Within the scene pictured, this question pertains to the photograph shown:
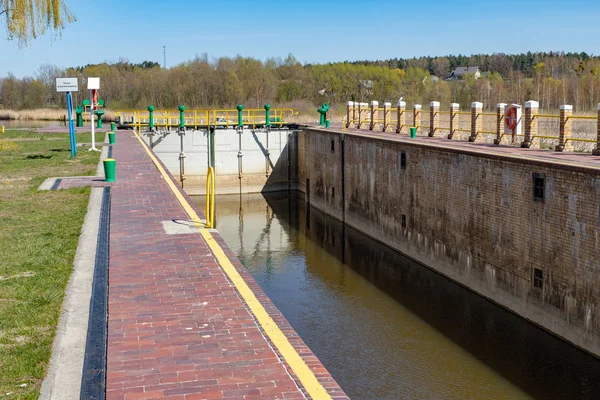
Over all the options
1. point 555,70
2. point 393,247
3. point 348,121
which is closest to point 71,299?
point 393,247

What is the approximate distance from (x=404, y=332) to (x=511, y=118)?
8.80 meters

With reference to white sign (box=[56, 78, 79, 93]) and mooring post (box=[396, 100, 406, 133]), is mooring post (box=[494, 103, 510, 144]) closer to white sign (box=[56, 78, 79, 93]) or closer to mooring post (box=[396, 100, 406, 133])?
mooring post (box=[396, 100, 406, 133])

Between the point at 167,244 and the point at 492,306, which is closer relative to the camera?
the point at 167,244

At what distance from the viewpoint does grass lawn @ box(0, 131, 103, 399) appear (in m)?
7.24

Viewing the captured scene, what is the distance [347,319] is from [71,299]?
865 cm

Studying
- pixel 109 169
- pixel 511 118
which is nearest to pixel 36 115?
pixel 109 169

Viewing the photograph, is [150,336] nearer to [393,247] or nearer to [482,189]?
[482,189]

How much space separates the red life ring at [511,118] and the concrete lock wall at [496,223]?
102 inches

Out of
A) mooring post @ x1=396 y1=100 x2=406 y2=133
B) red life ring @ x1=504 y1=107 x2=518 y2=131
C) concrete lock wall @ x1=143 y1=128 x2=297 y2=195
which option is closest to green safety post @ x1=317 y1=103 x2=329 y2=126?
concrete lock wall @ x1=143 y1=128 x2=297 y2=195

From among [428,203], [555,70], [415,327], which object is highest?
[555,70]

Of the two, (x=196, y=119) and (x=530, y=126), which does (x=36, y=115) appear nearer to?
(x=196, y=119)

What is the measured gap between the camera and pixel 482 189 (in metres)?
18.4

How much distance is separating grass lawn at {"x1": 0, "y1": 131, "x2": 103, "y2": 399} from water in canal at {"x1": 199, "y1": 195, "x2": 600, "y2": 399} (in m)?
5.43

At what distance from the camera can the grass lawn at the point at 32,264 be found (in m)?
7.24
